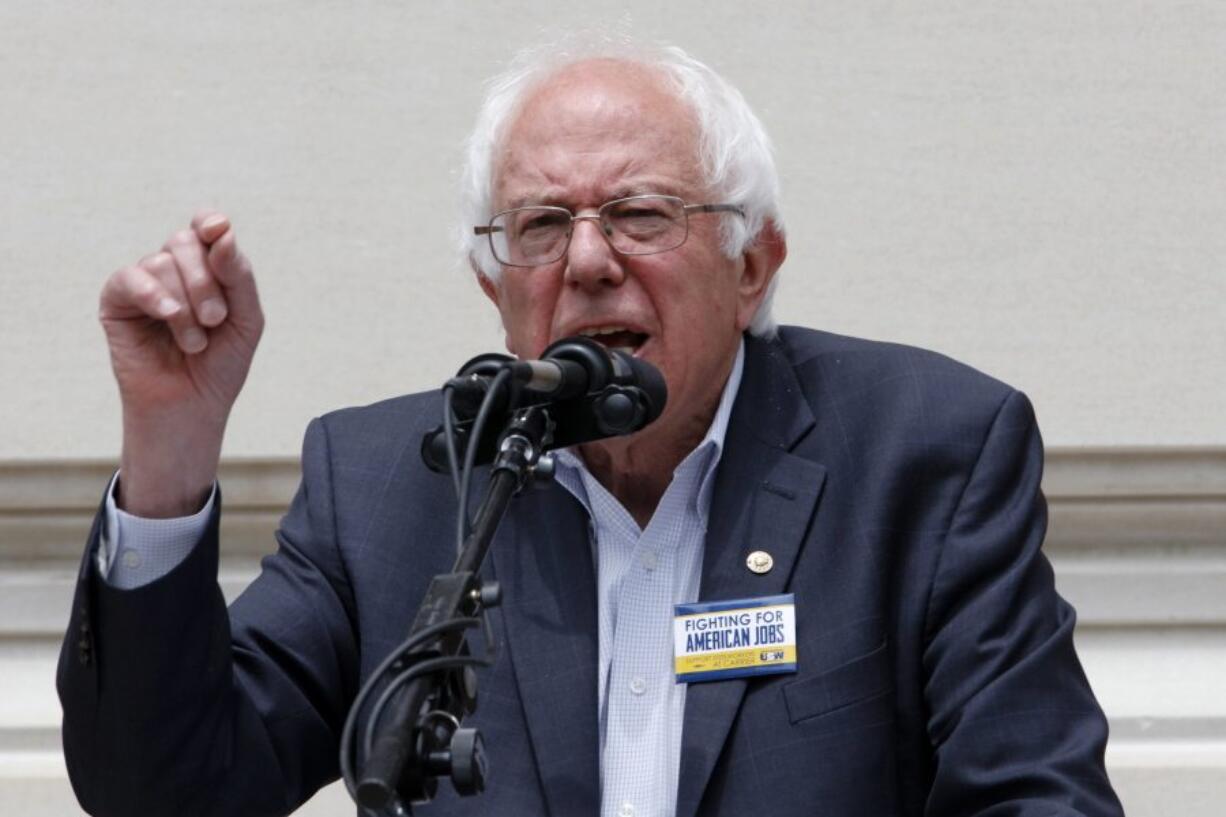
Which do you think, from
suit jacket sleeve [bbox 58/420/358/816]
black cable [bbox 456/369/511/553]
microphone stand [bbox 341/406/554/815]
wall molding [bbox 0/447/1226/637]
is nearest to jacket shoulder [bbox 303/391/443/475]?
suit jacket sleeve [bbox 58/420/358/816]

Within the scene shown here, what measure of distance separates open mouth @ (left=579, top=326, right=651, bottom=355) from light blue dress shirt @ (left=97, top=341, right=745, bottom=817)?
0.57 ft

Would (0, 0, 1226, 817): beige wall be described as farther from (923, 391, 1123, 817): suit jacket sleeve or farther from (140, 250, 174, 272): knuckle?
(140, 250, 174, 272): knuckle

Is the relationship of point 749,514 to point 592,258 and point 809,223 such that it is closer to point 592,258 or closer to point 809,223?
point 592,258

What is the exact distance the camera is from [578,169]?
8.63 ft

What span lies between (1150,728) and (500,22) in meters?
1.80

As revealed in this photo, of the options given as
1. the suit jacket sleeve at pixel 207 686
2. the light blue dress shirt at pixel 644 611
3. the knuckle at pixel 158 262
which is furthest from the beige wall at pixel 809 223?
the knuckle at pixel 158 262

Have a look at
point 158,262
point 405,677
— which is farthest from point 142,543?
point 405,677

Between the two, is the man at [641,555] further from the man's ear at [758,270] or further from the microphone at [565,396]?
the microphone at [565,396]

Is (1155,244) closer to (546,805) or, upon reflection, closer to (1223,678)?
(1223,678)

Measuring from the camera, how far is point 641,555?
2.62m

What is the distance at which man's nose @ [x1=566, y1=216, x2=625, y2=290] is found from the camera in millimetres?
2564

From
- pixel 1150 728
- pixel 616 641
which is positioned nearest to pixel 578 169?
pixel 616 641

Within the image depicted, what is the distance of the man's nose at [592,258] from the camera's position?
2.56m

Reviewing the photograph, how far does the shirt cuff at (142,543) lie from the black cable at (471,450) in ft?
1.61
